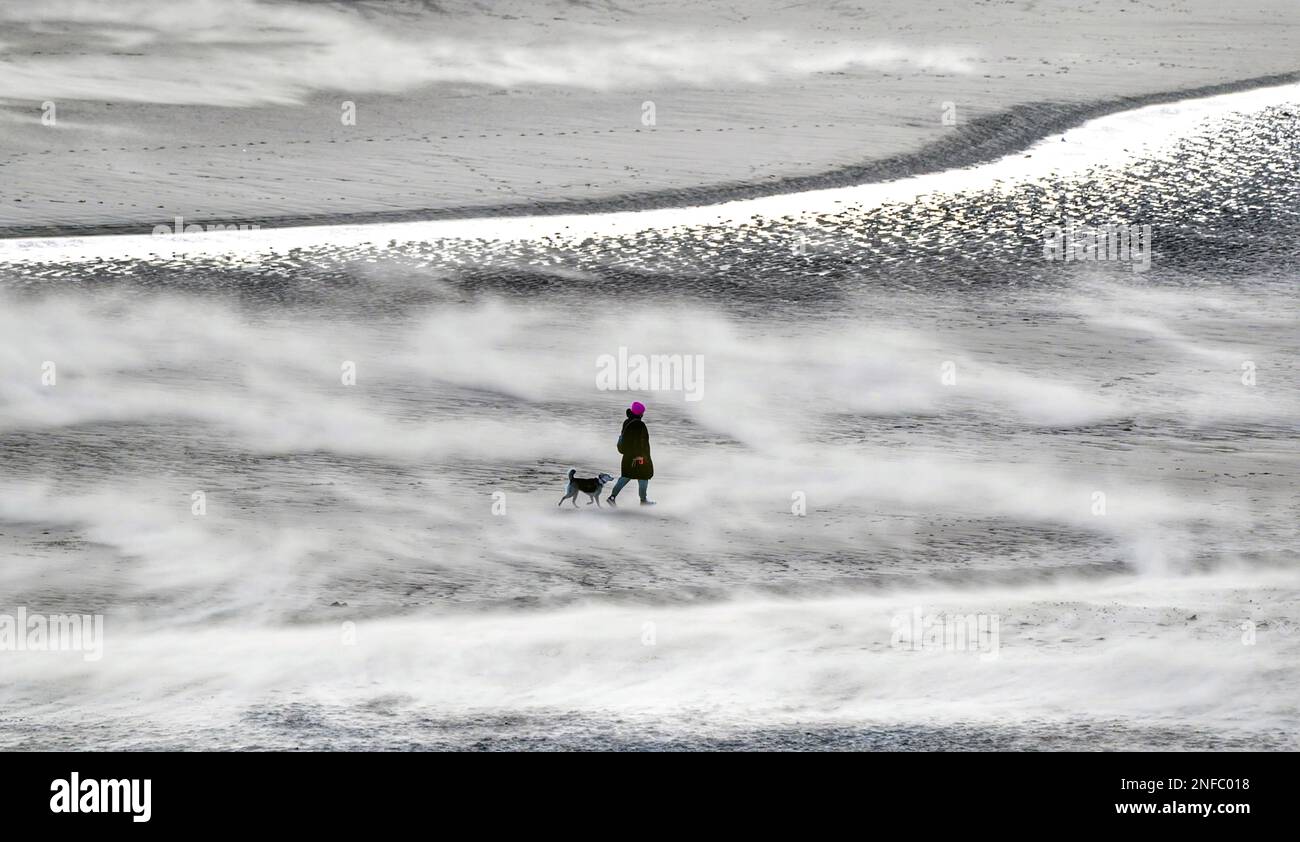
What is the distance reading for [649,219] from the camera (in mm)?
22375

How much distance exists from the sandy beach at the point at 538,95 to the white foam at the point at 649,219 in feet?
1.62

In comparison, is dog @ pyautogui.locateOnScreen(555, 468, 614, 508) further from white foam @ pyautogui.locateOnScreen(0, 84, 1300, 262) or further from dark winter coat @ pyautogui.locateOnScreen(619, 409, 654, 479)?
white foam @ pyautogui.locateOnScreen(0, 84, 1300, 262)

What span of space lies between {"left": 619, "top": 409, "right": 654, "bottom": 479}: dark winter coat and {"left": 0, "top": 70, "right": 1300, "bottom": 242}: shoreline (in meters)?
10.3

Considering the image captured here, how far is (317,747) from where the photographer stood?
9.15 metres

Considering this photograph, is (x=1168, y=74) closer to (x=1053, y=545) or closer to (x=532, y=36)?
(x=532, y=36)

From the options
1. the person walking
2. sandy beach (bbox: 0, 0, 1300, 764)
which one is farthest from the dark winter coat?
sandy beach (bbox: 0, 0, 1300, 764)

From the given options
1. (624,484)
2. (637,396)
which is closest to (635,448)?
(624,484)

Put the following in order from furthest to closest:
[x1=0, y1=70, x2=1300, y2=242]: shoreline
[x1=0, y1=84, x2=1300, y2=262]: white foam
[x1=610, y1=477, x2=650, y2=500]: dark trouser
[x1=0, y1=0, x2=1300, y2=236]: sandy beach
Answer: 1. [x1=0, y1=0, x2=1300, y2=236]: sandy beach
2. [x1=0, y1=70, x2=1300, y2=242]: shoreline
3. [x1=0, y1=84, x2=1300, y2=262]: white foam
4. [x1=610, y1=477, x2=650, y2=500]: dark trouser

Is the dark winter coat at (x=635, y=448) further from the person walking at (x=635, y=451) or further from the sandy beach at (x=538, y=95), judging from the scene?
the sandy beach at (x=538, y=95)

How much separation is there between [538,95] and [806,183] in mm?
5851

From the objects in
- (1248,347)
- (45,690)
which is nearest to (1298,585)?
(1248,347)

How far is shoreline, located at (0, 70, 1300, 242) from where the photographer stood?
2181 centimetres

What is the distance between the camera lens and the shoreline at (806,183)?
71.6ft

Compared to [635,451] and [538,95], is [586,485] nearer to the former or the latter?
[635,451]
